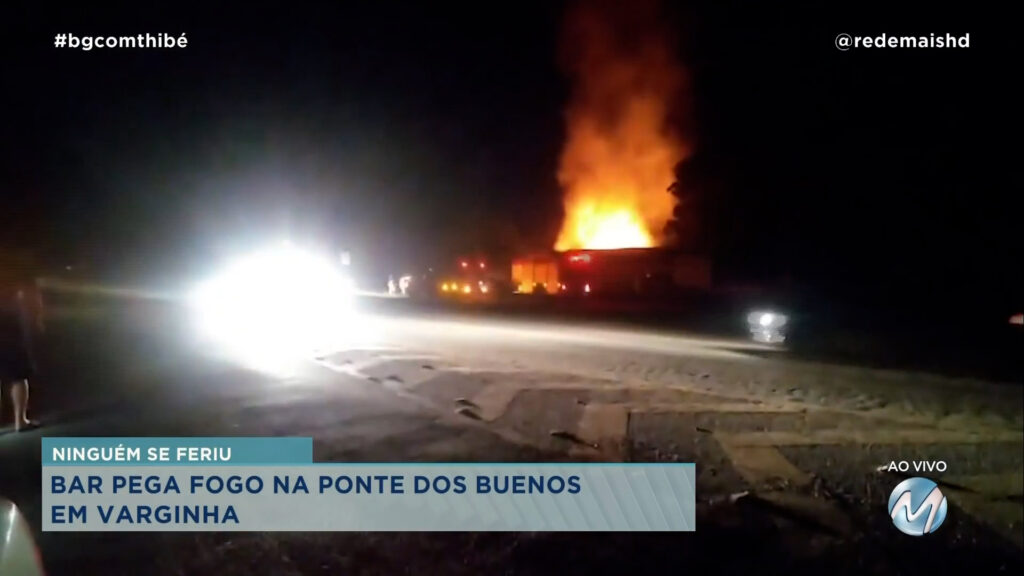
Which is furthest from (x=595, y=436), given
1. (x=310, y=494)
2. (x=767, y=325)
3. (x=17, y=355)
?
(x=767, y=325)

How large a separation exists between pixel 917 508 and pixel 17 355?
427 centimetres

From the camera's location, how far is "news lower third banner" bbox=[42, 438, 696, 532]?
136 inches

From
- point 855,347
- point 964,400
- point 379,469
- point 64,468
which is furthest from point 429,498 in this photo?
point 855,347

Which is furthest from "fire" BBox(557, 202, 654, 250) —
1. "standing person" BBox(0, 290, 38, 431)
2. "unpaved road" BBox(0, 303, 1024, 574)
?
"standing person" BBox(0, 290, 38, 431)

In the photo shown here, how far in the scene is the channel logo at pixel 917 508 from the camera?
139 inches

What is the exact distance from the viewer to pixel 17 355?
176 inches

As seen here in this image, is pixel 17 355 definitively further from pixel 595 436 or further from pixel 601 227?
pixel 601 227

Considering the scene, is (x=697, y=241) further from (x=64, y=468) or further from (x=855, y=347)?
(x=64, y=468)

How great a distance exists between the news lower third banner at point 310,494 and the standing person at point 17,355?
1038 millimetres

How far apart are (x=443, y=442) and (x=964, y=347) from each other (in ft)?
22.3

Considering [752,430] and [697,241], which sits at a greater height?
[697,241]

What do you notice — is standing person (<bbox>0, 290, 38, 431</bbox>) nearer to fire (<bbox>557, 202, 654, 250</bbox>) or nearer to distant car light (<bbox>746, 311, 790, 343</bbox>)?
distant car light (<bbox>746, 311, 790, 343</bbox>)

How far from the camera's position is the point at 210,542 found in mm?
3469

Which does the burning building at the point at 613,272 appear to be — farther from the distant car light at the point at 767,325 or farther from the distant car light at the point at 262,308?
the distant car light at the point at 262,308
